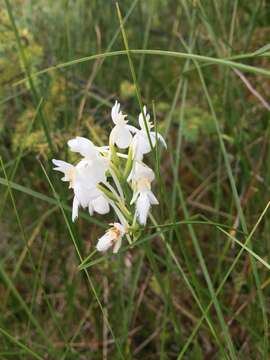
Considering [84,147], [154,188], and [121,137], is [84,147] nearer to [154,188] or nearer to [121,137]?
[121,137]

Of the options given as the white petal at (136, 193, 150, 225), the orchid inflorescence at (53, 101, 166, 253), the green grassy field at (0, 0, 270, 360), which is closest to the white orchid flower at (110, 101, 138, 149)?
the orchid inflorescence at (53, 101, 166, 253)

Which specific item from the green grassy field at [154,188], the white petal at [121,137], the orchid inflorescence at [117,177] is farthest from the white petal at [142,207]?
the green grassy field at [154,188]

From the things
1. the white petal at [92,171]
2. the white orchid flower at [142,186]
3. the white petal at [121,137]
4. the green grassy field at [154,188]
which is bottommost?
the green grassy field at [154,188]

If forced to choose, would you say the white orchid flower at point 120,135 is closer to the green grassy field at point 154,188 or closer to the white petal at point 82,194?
the white petal at point 82,194

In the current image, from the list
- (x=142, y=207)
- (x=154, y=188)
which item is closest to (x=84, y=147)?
(x=142, y=207)

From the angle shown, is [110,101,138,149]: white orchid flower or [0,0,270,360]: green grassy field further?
[0,0,270,360]: green grassy field

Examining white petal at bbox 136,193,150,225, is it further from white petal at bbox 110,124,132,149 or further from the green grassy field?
the green grassy field

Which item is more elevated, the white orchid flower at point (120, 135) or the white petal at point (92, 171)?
the white orchid flower at point (120, 135)

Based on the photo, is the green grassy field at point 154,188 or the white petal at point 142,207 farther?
the green grassy field at point 154,188
